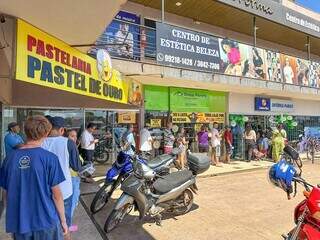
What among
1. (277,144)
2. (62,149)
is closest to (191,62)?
(277,144)

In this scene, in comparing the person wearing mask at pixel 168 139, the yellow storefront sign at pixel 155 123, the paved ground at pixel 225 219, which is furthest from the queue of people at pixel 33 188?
the yellow storefront sign at pixel 155 123

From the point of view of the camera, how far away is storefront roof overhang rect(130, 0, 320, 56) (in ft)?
46.2

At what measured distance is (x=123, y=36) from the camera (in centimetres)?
1252

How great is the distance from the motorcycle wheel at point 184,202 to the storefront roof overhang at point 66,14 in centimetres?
328

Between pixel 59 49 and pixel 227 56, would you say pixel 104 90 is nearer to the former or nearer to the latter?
pixel 59 49

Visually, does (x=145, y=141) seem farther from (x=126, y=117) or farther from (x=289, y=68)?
(x=289, y=68)

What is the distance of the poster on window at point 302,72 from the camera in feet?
55.5

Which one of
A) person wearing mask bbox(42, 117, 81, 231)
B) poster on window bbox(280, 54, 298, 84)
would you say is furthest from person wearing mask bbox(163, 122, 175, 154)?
person wearing mask bbox(42, 117, 81, 231)

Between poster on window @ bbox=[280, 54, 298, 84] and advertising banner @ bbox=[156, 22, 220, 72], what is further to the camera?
poster on window @ bbox=[280, 54, 298, 84]

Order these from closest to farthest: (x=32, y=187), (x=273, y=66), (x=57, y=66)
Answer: (x=32, y=187)
(x=57, y=66)
(x=273, y=66)

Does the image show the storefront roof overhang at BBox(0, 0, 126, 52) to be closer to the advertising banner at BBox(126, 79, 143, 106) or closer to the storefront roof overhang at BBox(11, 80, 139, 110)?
the storefront roof overhang at BBox(11, 80, 139, 110)

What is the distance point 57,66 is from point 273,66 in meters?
12.3

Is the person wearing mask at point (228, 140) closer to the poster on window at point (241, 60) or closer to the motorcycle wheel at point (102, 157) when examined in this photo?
the poster on window at point (241, 60)

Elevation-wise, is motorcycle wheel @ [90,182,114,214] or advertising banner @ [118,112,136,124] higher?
advertising banner @ [118,112,136,124]
